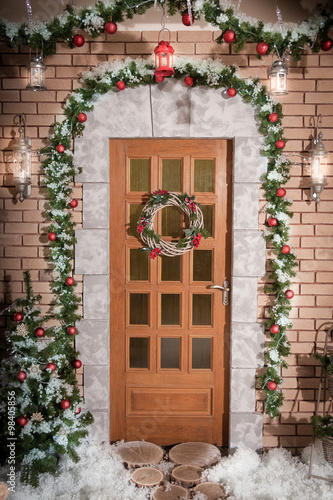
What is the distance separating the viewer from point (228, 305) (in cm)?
350

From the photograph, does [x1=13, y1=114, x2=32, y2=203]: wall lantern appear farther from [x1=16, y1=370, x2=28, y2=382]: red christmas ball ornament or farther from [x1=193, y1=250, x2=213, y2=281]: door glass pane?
[x1=193, y1=250, x2=213, y2=281]: door glass pane

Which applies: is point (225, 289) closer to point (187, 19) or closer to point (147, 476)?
point (147, 476)

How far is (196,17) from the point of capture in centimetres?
315

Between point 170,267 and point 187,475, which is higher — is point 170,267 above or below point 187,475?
above

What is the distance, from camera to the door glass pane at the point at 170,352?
3.56 m

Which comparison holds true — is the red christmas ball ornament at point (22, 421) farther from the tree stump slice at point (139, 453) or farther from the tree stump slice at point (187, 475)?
the tree stump slice at point (187, 475)

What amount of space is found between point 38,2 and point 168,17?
38.0 inches

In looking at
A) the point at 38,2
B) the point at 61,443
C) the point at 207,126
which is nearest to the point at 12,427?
the point at 61,443

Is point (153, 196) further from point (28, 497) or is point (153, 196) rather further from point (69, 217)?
point (28, 497)

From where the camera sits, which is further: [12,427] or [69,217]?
[69,217]

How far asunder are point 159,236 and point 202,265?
44 centimetres

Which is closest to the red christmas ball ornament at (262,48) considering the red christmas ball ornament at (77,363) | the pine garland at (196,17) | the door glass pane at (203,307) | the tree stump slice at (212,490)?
the pine garland at (196,17)

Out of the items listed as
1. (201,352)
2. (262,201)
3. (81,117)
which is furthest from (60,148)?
(201,352)

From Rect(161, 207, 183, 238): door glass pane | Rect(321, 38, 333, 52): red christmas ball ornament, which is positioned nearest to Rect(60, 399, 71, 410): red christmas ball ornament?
Rect(161, 207, 183, 238): door glass pane
